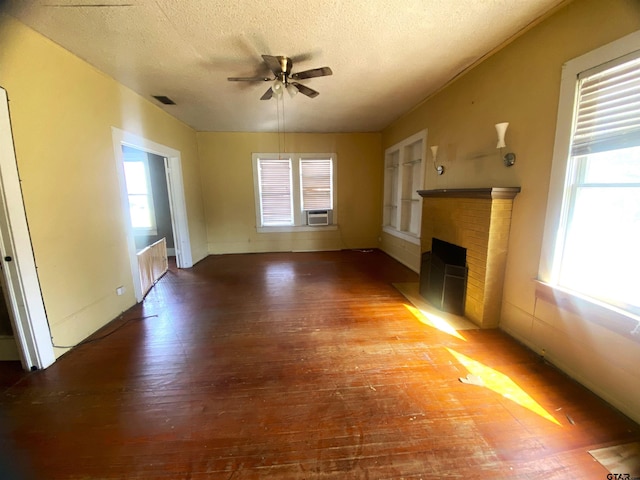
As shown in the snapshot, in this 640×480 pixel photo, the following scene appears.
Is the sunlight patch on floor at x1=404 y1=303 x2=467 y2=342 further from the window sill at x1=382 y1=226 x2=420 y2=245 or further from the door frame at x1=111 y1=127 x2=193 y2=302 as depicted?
the door frame at x1=111 y1=127 x2=193 y2=302

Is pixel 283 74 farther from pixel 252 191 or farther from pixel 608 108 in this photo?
pixel 252 191

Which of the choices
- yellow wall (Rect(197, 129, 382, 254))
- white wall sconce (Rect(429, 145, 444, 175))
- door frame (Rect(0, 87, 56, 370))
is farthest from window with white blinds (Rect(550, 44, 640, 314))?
yellow wall (Rect(197, 129, 382, 254))

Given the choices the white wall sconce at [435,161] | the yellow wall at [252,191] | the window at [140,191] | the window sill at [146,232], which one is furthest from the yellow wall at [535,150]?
the window sill at [146,232]

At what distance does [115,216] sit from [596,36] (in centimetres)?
466

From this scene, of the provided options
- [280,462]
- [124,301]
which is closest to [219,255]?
[124,301]

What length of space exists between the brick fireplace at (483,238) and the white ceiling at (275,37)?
4.66 feet

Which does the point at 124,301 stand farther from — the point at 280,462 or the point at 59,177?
the point at 280,462

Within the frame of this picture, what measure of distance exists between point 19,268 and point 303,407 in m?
2.44

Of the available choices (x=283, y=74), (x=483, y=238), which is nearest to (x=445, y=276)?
(x=483, y=238)

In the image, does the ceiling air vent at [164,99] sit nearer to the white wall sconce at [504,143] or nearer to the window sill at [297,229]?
the window sill at [297,229]

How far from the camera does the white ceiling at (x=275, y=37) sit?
1900mm

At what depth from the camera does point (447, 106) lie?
3.39m

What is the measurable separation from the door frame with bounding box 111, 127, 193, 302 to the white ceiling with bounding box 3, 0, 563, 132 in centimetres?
70

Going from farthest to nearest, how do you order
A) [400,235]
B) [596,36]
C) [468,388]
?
[400,235] < [468,388] < [596,36]
